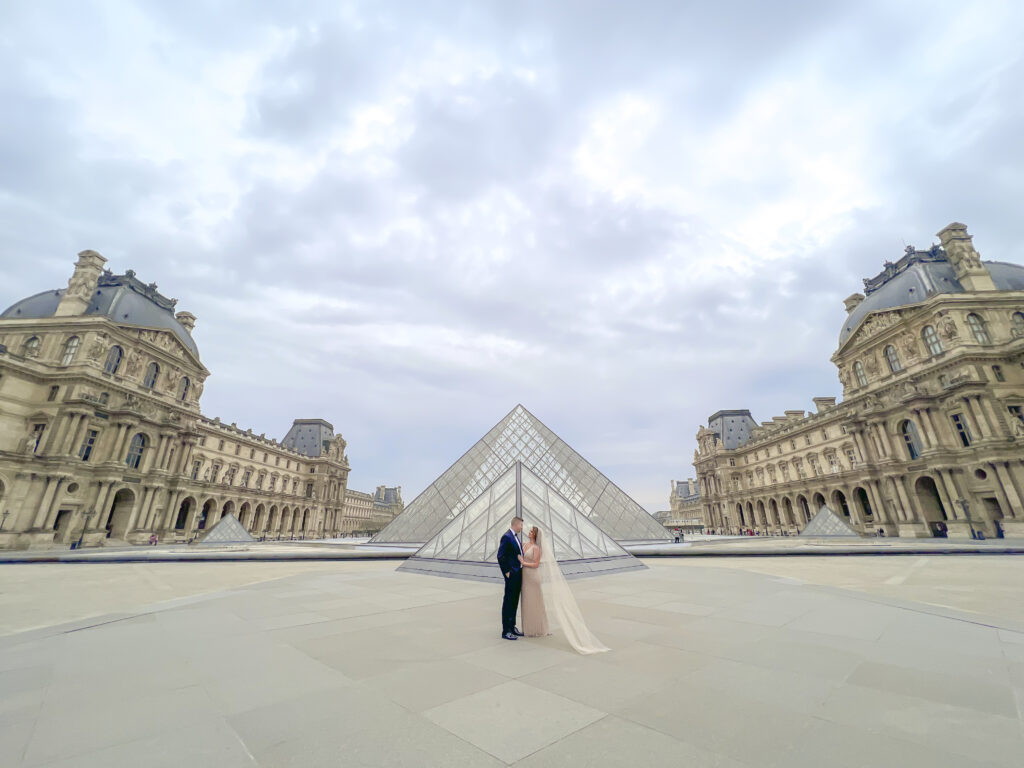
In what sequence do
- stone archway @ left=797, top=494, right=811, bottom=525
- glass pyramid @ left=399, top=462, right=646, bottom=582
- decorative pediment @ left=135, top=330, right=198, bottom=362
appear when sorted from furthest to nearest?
stone archway @ left=797, top=494, right=811, bottom=525, decorative pediment @ left=135, top=330, right=198, bottom=362, glass pyramid @ left=399, top=462, right=646, bottom=582

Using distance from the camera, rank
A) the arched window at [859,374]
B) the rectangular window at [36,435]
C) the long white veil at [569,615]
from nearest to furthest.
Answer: the long white veil at [569,615]
the rectangular window at [36,435]
the arched window at [859,374]

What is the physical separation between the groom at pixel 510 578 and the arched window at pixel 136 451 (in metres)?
45.1

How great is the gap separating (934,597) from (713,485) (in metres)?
66.0

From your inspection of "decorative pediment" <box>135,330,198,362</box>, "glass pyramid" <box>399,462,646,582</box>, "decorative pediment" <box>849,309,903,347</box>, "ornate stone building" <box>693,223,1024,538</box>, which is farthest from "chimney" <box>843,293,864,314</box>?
"decorative pediment" <box>135,330,198,362</box>

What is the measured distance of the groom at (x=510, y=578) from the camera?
5.63m

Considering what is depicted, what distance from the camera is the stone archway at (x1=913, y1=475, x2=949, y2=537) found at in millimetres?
34062

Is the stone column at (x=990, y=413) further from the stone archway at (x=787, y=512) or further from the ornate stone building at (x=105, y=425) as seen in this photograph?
the ornate stone building at (x=105, y=425)

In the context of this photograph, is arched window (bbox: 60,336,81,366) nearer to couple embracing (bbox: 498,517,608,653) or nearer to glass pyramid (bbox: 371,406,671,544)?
glass pyramid (bbox: 371,406,671,544)

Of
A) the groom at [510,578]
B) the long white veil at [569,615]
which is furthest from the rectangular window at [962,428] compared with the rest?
the groom at [510,578]

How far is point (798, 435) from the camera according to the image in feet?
168

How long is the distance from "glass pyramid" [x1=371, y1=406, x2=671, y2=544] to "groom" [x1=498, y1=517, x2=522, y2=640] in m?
18.9

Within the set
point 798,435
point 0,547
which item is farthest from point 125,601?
point 798,435

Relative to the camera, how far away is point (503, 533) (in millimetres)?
12070

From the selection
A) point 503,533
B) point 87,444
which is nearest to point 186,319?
point 87,444
